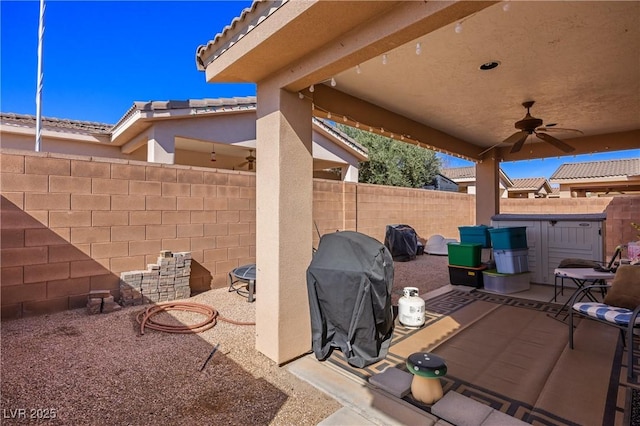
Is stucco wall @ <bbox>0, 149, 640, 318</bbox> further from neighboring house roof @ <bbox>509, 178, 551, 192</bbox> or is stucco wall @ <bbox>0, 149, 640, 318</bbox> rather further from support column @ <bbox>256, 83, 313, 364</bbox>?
neighboring house roof @ <bbox>509, 178, 551, 192</bbox>

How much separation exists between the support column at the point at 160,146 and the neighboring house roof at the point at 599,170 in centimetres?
1969

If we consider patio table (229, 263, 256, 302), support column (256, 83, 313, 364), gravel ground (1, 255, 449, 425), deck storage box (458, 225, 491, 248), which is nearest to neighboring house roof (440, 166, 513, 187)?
deck storage box (458, 225, 491, 248)

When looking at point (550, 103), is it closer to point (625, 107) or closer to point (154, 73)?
point (625, 107)

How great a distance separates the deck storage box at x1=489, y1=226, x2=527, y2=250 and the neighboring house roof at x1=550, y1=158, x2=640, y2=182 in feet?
46.6

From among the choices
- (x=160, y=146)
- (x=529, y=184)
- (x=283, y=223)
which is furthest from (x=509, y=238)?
(x=529, y=184)

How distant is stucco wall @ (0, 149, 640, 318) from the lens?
4242 millimetres

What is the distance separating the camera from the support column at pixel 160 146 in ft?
24.8

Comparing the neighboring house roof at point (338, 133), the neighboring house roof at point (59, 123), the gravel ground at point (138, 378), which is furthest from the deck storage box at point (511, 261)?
the neighboring house roof at point (59, 123)

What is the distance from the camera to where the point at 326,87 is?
4.17 meters

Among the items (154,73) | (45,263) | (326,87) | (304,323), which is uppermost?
(154,73)

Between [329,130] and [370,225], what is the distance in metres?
3.68

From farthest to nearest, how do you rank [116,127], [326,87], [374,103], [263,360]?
[116,127] < [374,103] < [326,87] < [263,360]

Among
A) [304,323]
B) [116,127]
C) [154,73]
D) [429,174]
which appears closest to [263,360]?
[304,323]

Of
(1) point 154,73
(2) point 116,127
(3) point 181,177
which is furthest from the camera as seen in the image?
(1) point 154,73
